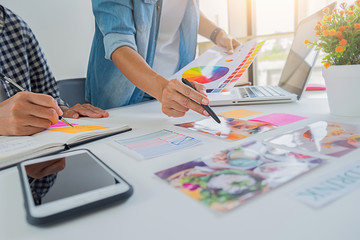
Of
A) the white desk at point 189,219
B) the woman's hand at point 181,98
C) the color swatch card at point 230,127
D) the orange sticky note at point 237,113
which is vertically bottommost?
the orange sticky note at point 237,113

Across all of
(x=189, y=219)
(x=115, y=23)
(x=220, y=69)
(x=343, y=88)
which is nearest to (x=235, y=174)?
(x=189, y=219)

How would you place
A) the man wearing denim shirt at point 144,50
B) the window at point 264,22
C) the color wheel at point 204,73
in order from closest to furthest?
the man wearing denim shirt at point 144,50 < the color wheel at point 204,73 < the window at point 264,22

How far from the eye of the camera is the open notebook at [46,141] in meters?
0.44

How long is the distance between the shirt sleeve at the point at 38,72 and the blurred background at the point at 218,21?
0.92 m

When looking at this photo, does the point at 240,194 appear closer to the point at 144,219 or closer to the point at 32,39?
the point at 144,219

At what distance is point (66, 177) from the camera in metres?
0.34

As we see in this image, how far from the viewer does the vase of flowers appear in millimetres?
552

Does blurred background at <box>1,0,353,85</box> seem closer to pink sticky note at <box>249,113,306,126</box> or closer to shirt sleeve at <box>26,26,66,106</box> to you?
pink sticky note at <box>249,113,306,126</box>

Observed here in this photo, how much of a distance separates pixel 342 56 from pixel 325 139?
0.25 metres

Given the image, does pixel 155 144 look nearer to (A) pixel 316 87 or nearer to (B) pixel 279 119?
(B) pixel 279 119

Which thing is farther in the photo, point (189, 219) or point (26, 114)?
point (26, 114)

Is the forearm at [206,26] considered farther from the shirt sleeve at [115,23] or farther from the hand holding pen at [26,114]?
the hand holding pen at [26,114]

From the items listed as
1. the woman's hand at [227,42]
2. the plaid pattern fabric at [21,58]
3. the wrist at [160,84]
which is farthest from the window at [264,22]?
the wrist at [160,84]

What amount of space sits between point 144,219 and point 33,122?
1.37ft
